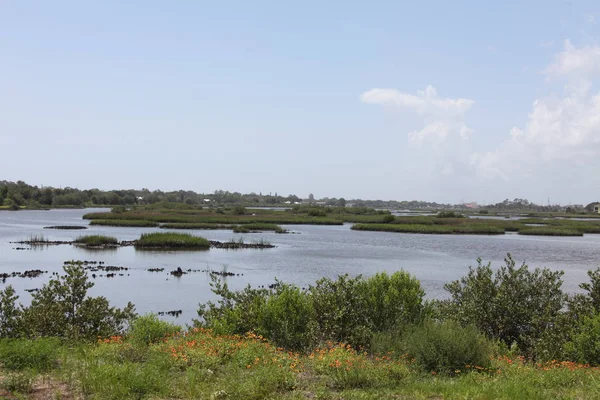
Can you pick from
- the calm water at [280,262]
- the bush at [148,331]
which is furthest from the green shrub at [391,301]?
the calm water at [280,262]

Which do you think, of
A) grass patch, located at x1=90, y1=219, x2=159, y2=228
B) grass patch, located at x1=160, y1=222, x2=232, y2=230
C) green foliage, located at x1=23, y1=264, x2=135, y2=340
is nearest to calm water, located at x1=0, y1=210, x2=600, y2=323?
green foliage, located at x1=23, y1=264, x2=135, y2=340

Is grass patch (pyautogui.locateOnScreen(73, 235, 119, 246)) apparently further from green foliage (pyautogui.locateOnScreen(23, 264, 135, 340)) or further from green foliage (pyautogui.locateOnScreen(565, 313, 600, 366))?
green foliage (pyautogui.locateOnScreen(565, 313, 600, 366))

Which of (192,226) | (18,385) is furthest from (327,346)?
(192,226)

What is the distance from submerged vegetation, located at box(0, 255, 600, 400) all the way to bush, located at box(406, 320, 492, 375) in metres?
0.02

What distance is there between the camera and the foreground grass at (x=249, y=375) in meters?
7.84

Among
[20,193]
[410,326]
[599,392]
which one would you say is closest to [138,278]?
[410,326]

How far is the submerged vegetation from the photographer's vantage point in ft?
26.6

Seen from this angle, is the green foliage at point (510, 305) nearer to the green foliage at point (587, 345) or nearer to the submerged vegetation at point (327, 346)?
the submerged vegetation at point (327, 346)

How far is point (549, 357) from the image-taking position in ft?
40.9

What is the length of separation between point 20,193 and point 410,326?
594ft

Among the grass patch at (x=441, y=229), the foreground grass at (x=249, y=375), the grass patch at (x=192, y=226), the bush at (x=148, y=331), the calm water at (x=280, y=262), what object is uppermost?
the foreground grass at (x=249, y=375)

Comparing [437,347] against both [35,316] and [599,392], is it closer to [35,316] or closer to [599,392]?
[599,392]

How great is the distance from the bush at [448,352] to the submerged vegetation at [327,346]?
23 mm

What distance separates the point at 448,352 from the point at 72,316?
9384 mm
